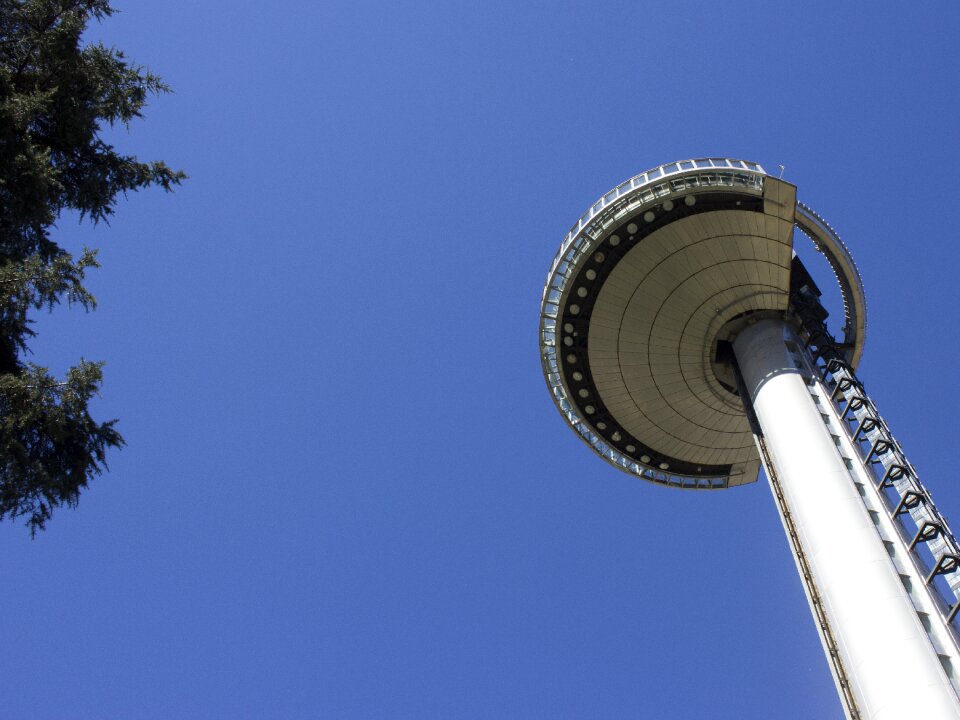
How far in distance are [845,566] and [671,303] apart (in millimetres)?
13301

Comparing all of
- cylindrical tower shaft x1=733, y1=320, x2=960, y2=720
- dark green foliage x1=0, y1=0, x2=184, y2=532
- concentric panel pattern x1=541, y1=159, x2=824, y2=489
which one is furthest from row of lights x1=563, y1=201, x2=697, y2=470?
dark green foliage x1=0, y1=0, x2=184, y2=532

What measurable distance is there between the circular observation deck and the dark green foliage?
18906 mm

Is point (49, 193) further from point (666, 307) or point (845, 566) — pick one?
point (666, 307)

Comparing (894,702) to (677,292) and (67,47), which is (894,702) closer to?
(677,292)

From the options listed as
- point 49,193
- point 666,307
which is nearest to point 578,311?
point 666,307

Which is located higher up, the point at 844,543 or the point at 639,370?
the point at 639,370

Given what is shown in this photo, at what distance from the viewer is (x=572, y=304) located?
30.1 metres

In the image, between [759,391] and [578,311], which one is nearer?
[759,391]

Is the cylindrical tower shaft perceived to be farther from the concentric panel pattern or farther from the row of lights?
the row of lights

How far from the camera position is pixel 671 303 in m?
28.8

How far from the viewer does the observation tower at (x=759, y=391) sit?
17.1 metres

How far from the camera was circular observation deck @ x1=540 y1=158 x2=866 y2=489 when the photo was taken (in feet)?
87.5

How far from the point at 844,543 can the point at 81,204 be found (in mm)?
20459

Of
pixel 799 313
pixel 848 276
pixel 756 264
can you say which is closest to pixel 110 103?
pixel 756 264
